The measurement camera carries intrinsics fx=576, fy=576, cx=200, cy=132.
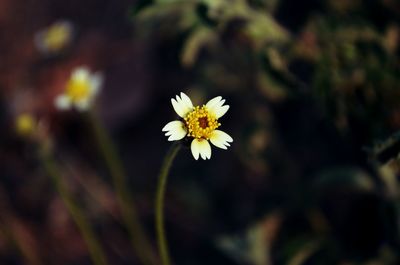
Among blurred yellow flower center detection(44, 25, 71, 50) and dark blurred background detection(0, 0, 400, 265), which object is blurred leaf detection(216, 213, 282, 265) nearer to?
dark blurred background detection(0, 0, 400, 265)

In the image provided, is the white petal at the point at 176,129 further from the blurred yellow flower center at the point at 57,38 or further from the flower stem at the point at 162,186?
the blurred yellow flower center at the point at 57,38

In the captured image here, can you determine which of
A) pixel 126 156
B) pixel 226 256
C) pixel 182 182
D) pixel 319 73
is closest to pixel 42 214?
pixel 126 156

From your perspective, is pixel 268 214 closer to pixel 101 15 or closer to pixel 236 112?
pixel 236 112

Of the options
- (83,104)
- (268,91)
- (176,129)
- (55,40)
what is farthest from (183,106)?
(55,40)

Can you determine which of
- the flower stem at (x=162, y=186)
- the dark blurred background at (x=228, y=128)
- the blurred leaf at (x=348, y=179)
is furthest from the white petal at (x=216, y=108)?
the blurred leaf at (x=348, y=179)

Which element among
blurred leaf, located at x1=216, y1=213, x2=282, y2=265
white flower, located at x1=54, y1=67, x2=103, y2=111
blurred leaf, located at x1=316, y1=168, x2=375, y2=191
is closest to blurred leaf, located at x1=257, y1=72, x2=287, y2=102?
blurred leaf, located at x1=316, y1=168, x2=375, y2=191

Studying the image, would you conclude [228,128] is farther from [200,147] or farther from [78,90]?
[200,147]
